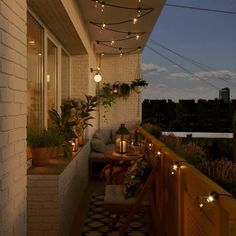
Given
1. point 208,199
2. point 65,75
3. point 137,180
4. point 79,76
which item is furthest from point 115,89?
point 208,199

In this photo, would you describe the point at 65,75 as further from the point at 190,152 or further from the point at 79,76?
the point at 190,152

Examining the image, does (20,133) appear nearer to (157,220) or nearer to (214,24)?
(157,220)

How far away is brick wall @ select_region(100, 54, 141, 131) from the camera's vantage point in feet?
32.7

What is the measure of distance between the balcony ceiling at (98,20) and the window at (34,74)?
19cm

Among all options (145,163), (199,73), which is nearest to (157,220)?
(145,163)

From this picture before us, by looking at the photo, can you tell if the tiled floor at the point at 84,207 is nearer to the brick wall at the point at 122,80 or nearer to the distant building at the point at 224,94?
the brick wall at the point at 122,80

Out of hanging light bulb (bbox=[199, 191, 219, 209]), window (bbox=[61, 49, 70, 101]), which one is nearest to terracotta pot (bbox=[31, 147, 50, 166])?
hanging light bulb (bbox=[199, 191, 219, 209])

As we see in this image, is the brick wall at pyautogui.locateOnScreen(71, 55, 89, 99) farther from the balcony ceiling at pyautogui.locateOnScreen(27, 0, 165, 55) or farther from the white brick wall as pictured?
the white brick wall

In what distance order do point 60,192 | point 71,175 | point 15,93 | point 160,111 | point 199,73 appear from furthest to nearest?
point 199,73, point 160,111, point 71,175, point 60,192, point 15,93

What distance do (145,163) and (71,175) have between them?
1003 mm

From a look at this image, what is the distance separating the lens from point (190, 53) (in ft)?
46.4

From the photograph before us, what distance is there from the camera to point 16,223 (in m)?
2.15

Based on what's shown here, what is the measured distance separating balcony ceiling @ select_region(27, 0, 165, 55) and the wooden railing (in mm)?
1959

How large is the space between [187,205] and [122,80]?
306 inches
